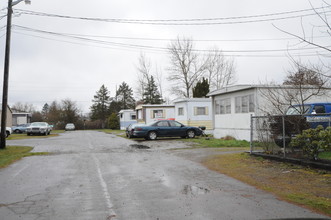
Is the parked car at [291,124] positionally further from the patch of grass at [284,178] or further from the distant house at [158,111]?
the distant house at [158,111]

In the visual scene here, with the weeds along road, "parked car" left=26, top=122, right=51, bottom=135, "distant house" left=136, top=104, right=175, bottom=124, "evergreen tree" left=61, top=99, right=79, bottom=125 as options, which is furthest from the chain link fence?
"evergreen tree" left=61, top=99, right=79, bottom=125

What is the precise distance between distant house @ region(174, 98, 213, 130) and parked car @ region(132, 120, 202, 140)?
22.0 feet

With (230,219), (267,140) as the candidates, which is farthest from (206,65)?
(230,219)

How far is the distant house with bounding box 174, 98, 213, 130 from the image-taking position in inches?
1176

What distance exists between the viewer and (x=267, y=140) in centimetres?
1174

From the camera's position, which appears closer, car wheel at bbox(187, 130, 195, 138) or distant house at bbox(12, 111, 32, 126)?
car wheel at bbox(187, 130, 195, 138)

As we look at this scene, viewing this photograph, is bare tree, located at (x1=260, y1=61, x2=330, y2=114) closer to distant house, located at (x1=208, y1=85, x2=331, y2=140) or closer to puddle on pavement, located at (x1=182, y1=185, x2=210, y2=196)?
distant house, located at (x1=208, y1=85, x2=331, y2=140)

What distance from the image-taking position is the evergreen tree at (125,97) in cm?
8085

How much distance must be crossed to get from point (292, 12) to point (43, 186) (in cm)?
1524

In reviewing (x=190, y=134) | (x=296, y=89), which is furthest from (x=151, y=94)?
(x=296, y=89)

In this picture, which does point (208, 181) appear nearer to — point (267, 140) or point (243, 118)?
point (267, 140)

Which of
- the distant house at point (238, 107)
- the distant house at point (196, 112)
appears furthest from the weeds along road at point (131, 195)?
the distant house at point (196, 112)

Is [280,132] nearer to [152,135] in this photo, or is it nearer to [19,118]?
[152,135]

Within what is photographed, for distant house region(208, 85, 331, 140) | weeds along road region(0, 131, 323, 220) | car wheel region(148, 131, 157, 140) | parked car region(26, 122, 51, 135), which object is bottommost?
weeds along road region(0, 131, 323, 220)
